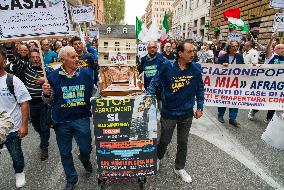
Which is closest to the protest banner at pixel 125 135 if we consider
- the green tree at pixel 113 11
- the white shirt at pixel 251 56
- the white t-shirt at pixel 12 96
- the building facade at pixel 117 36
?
the white t-shirt at pixel 12 96

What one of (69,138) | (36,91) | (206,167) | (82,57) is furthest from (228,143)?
(36,91)

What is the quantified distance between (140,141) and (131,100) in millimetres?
569

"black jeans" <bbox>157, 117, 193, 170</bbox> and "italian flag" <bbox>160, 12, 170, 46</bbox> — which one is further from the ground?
"italian flag" <bbox>160, 12, 170, 46</bbox>

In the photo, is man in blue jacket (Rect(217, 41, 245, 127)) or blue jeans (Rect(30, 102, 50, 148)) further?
man in blue jacket (Rect(217, 41, 245, 127))

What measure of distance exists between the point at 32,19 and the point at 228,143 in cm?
421

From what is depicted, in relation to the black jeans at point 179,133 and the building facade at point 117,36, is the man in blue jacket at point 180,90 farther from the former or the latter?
A: the building facade at point 117,36

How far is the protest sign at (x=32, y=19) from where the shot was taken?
3.67 m

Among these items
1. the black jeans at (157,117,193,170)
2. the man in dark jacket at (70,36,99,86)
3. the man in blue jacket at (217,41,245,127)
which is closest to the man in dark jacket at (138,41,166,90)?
the man in dark jacket at (70,36,99,86)

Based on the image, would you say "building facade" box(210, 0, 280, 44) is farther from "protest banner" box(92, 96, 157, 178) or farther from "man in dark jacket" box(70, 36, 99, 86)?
"protest banner" box(92, 96, 157, 178)

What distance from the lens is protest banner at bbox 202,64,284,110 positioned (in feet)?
20.6

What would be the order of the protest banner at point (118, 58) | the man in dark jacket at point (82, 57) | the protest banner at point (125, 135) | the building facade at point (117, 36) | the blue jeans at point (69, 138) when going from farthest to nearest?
the building facade at point (117, 36) → the protest banner at point (118, 58) → the man in dark jacket at point (82, 57) → the blue jeans at point (69, 138) → the protest banner at point (125, 135)

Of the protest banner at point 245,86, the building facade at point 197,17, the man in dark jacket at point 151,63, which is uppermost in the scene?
the building facade at point 197,17

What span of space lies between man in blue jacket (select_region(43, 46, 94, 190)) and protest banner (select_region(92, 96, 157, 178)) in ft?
1.20

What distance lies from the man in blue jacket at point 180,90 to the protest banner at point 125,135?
Result: 20.4 inches
